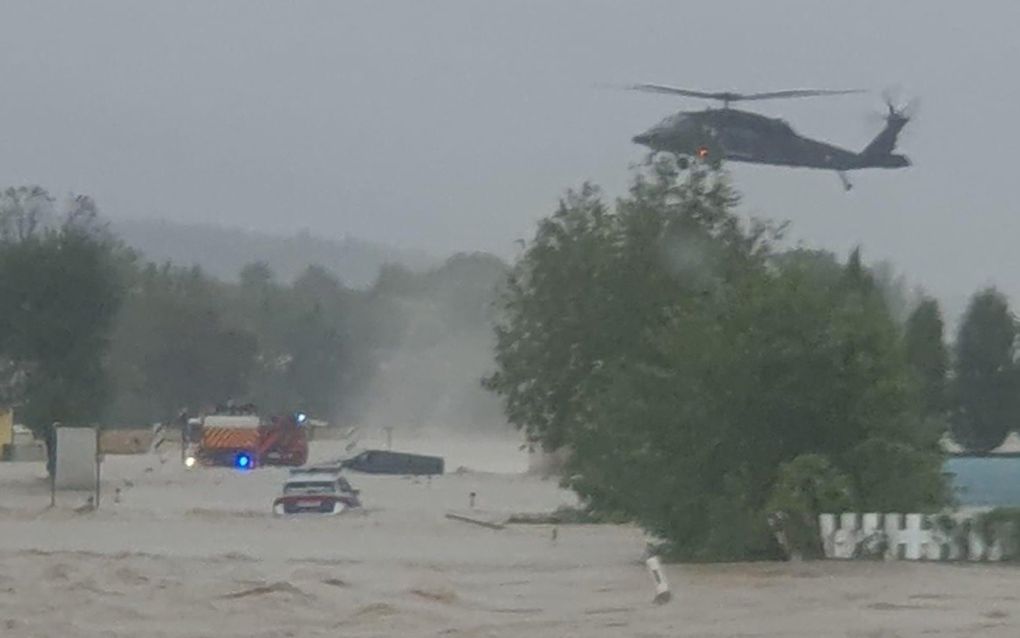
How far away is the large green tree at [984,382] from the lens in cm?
6319

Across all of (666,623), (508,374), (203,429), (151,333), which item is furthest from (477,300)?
(666,623)

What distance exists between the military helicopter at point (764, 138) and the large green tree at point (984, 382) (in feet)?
29.4

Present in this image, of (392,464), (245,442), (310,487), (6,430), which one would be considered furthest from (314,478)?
(6,430)

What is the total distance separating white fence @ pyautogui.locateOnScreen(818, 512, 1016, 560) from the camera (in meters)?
25.0

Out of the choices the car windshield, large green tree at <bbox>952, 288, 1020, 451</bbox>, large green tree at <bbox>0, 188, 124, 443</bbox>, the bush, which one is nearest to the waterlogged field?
the bush

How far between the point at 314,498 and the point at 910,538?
81.4ft

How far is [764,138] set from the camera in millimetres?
71750

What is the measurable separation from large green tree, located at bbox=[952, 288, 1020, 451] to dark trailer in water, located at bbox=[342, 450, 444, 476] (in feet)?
76.0

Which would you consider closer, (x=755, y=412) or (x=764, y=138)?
(x=755, y=412)

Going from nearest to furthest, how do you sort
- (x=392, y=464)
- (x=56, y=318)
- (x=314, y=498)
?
(x=314, y=498)
(x=56, y=318)
(x=392, y=464)

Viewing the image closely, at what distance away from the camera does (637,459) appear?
28344 millimetres

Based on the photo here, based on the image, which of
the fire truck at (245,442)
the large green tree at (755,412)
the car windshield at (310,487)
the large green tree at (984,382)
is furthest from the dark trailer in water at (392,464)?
the large green tree at (755,412)

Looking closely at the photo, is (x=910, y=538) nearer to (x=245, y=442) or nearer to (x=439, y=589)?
(x=439, y=589)

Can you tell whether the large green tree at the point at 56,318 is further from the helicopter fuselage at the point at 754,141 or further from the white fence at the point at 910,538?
the white fence at the point at 910,538
